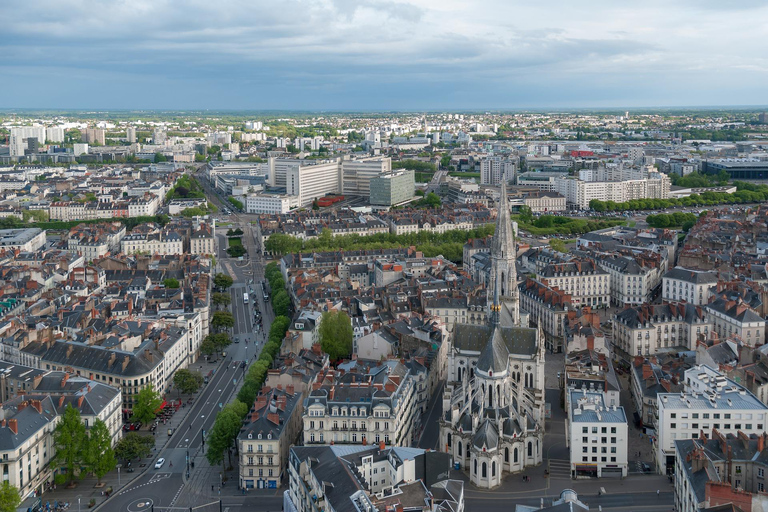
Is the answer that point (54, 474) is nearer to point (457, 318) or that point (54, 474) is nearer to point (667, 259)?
point (457, 318)

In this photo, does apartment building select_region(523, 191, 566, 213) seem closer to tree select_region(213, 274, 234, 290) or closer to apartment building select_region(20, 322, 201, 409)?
tree select_region(213, 274, 234, 290)

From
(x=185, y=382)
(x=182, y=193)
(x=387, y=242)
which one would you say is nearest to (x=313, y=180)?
(x=182, y=193)

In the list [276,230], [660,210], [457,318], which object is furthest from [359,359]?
[660,210]

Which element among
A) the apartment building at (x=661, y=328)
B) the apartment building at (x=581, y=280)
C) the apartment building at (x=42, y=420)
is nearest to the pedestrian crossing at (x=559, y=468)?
the apartment building at (x=661, y=328)

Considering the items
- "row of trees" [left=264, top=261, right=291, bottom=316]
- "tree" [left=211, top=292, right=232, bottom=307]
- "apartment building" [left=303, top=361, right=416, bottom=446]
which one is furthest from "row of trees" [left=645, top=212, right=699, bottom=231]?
"apartment building" [left=303, top=361, right=416, bottom=446]

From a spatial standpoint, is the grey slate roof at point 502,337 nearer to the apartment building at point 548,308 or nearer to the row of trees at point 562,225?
the apartment building at point 548,308

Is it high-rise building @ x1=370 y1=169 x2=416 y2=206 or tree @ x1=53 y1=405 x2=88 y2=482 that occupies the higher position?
high-rise building @ x1=370 y1=169 x2=416 y2=206
